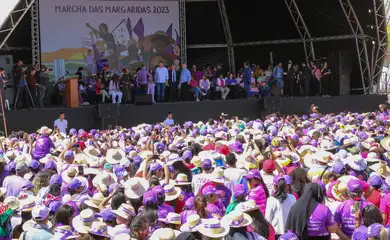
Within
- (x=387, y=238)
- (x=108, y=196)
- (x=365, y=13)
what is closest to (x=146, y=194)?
(x=108, y=196)

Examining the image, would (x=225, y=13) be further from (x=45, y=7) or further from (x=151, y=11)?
(x=45, y=7)

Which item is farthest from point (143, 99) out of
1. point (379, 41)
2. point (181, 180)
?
point (181, 180)

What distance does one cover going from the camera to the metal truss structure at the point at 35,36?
22562mm

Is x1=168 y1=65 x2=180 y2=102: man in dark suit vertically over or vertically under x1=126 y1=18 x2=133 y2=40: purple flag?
under

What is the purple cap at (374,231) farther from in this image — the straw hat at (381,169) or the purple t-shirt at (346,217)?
the straw hat at (381,169)

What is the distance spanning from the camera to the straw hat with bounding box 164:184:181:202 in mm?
6729

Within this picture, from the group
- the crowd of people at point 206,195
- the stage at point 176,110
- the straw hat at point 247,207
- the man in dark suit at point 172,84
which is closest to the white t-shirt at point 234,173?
the crowd of people at point 206,195

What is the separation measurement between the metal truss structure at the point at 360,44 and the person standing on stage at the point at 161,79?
6319 millimetres

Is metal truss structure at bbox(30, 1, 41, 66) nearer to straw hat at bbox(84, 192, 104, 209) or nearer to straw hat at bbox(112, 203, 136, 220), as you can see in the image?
straw hat at bbox(84, 192, 104, 209)

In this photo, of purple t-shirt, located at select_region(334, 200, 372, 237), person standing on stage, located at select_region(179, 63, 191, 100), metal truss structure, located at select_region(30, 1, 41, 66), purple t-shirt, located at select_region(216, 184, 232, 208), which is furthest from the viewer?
person standing on stage, located at select_region(179, 63, 191, 100)

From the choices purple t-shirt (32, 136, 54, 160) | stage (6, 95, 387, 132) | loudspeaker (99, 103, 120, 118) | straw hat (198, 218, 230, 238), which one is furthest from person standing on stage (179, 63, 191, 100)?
straw hat (198, 218, 230, 238)

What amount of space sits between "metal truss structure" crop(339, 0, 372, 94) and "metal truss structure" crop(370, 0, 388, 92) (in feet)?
0.69

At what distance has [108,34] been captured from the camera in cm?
2405

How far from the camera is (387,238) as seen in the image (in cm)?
486
